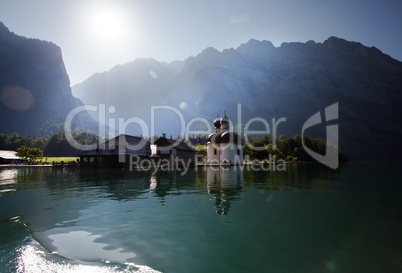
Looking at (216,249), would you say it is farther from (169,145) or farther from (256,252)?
(169,145)

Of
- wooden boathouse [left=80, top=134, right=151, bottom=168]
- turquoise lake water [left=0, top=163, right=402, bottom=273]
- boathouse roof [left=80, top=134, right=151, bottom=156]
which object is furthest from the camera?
boathouse roof [left=80, top=134, right=151, bottom=156]

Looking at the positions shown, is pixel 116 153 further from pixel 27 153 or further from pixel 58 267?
pixel 58 267

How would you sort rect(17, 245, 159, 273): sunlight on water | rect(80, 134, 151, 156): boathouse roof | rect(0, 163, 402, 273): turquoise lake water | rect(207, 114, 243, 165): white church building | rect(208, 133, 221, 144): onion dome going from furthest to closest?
1. rect(208, 133, 221, 144): onion dome
2. rect(207, 114, 243, 165): white church building
3. rect(80, 134, 151, 156): boathouse roof
4. rect(0, 163, 402, 273): turquoise lake water
5. rect(17, 245, 159, 273): sunlight on water

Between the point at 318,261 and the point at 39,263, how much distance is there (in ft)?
21.4

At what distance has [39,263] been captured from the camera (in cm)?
514

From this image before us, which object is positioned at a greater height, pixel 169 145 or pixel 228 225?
pixel 169 145

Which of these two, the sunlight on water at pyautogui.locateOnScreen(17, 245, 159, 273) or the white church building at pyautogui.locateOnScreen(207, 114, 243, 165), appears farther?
the white church building at pyautogui.locateOnScreen(207, 114, 243, 165)

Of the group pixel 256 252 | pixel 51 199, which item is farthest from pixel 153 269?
pixel 51 199

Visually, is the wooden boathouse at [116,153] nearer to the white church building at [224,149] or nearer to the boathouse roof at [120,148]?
the boathouse roof at [120,148]

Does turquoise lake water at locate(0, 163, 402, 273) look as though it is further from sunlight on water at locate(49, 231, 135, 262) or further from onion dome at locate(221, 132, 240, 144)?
onion dome at locate(221, 132, 240, 144)

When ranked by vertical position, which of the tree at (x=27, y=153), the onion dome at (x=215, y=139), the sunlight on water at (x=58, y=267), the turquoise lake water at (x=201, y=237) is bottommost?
the turquoise lake water at (x=201, y=237)

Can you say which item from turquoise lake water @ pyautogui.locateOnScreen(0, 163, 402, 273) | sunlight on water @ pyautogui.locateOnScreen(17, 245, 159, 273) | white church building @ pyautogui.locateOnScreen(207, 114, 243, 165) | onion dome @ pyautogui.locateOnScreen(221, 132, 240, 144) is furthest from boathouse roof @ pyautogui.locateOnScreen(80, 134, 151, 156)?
sunlight on water @ pyautogui.locateOnScreen(17, 245, 159, 273)

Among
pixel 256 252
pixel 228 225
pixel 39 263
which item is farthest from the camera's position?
pixel 228 225

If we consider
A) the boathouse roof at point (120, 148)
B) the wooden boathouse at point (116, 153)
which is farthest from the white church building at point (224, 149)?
the wooden boathouse at point (116, 153)
